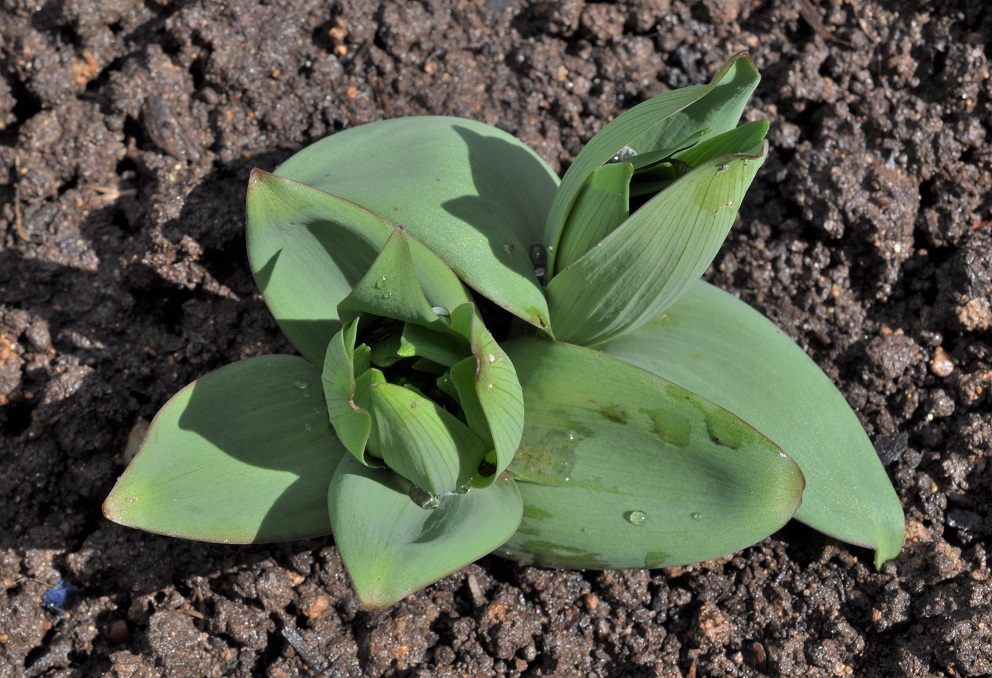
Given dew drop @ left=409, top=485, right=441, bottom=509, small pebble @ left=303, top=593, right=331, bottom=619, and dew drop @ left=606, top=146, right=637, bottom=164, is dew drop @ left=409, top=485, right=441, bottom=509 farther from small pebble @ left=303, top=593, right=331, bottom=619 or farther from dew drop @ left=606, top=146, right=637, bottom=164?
dew drop @ left=606, top=146, right=637, bottom=164

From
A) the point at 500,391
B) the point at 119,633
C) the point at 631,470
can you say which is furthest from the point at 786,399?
the point at 119,633

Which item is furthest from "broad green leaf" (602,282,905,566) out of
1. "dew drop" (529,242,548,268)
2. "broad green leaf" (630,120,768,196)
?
"broad green leaf" (630,120,768,196)

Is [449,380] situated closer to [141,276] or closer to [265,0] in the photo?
[141,276]

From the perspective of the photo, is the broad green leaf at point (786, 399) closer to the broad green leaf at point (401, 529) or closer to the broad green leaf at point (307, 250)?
the broad green leaf at point (401, 529)

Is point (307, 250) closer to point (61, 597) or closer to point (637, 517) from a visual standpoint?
point (637, 517)

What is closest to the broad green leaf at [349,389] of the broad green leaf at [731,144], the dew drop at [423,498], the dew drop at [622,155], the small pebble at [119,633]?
the dew drop at [423,498]

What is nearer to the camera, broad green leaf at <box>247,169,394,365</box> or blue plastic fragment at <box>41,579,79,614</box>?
broad green leaf at <box>247,169,394,365</box>

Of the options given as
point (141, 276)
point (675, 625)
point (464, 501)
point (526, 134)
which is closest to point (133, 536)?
point (141, 276)
